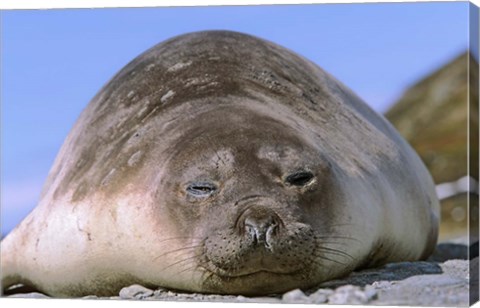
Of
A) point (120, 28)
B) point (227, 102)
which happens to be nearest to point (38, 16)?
point (120, 28)

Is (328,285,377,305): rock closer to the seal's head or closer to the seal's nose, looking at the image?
the seal's head

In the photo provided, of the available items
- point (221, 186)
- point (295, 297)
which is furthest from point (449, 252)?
point (221, 186)

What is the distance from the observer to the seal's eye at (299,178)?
6.06m

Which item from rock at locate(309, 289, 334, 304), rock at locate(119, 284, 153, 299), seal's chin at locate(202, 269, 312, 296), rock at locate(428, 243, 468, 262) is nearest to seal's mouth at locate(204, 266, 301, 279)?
seal's chin at locate(202, 269, 312, 296)

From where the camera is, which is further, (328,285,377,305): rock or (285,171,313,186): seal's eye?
(285,171,313,186): seal's eye

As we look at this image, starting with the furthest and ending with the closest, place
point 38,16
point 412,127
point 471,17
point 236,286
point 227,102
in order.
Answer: point 412,127, point 38,16, point 227,102, point 471,17, point 236,286

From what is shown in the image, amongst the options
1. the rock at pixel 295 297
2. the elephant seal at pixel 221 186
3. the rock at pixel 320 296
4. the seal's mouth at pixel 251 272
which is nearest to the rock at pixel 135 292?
the elephant seal at pixel 221 186

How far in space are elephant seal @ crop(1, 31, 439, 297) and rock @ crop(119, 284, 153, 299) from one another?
0.18 feet

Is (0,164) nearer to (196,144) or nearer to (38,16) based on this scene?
(38,16)

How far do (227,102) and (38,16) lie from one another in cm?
137

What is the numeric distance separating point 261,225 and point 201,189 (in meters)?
0.48

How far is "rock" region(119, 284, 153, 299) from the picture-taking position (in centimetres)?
631

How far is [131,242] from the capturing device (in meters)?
6.32

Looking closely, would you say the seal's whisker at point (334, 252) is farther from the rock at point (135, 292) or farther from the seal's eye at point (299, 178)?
the rock at point (135, 292)
